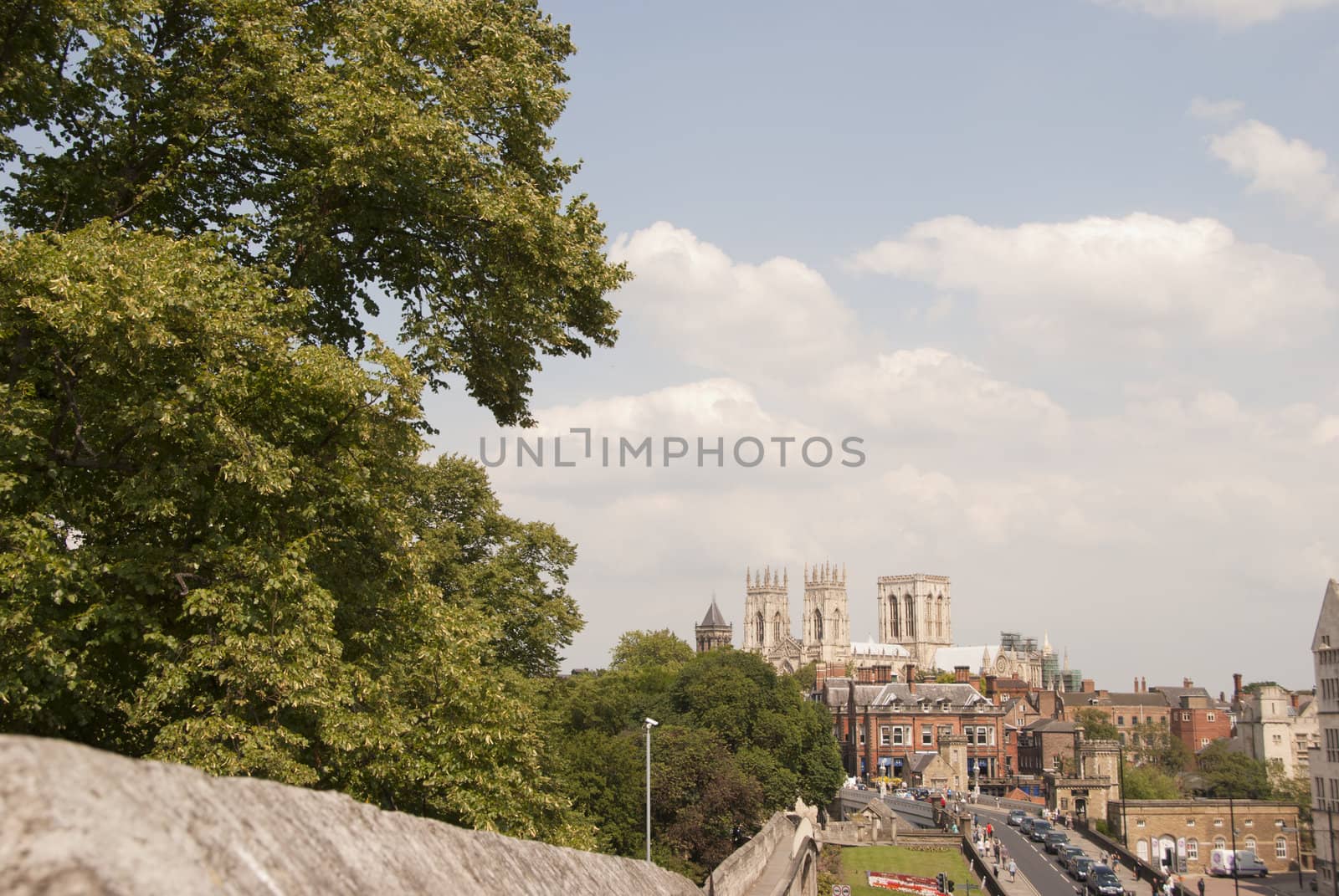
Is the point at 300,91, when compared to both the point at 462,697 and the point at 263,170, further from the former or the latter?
the point at 462,697

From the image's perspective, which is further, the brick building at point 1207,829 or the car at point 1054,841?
the brick building at point 1207,829

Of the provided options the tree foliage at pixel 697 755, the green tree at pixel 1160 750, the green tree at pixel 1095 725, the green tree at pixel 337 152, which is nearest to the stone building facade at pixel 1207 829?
the tree foliage at pixel 697 755

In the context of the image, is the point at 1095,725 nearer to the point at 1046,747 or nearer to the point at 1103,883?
the point at 1046,747

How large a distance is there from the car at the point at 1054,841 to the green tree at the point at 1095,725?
4799cm

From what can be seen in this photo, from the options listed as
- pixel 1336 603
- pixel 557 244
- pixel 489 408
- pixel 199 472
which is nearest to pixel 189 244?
pixel 199 472

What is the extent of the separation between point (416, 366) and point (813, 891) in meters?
41.5

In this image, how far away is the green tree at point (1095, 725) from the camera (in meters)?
121

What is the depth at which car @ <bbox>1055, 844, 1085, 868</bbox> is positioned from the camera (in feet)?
201

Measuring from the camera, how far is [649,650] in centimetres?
12681

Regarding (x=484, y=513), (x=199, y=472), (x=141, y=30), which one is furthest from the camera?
(x=484, y=513)

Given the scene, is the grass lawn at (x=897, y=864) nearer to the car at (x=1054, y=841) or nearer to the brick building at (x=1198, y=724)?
the car at (x=1054, y=841)

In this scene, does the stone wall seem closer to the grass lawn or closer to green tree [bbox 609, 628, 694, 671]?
the grass lawn

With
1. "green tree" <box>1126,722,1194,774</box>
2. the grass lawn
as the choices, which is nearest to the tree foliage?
the grass lawn

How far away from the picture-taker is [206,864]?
3455 mm
